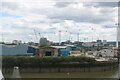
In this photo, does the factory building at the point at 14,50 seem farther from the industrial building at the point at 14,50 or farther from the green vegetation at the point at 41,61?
the green vegetation at the point at 41,61

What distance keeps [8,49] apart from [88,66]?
680 cm

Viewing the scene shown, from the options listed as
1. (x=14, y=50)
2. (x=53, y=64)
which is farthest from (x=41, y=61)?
(x=14, y=50)

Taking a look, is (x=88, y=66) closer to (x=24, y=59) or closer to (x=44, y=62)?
(x=44, y=62)

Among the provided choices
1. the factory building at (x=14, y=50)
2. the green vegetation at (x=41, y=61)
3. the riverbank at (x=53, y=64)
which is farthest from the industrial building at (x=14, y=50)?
the riverbank at (x=53, y=64)

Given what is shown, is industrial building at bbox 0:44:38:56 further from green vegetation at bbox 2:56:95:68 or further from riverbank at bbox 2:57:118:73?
riverbank at bbox 2:57:118:73

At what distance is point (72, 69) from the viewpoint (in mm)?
13492

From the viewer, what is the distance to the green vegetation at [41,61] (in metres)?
13.1

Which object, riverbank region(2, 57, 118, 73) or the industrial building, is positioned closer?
riverbank region(2, 57, 118, 73)

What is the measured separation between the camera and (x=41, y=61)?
13.7m

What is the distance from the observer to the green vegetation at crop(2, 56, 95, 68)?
1314cm

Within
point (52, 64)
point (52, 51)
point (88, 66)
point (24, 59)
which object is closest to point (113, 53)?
point (52, 51)

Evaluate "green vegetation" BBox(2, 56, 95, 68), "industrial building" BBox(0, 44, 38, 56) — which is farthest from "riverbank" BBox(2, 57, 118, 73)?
"industrial building" BBox(0, 44, 38, 56)

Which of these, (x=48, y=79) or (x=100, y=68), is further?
(x=100, y=68)

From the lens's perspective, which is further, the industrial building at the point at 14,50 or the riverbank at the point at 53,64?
the industrial building at the point at 14,50
